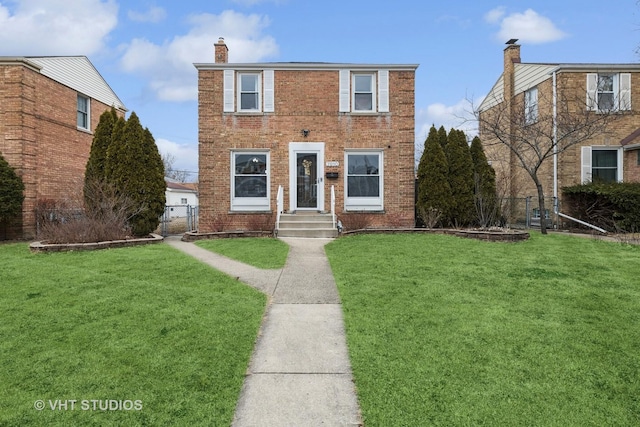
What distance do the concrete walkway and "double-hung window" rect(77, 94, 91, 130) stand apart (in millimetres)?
14007

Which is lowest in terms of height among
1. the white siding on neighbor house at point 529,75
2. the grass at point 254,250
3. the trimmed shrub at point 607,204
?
the grass at point 254,250

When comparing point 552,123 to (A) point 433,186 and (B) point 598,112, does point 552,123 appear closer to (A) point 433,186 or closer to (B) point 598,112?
(B) point 598,112

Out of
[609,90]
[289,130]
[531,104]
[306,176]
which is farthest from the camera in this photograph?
[531,104]

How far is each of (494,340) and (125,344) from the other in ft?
11.7

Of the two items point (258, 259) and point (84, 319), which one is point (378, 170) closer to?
point (258, 259)

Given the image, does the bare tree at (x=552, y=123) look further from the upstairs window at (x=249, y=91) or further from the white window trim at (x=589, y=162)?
the upstairs window at (x=249, y=91)

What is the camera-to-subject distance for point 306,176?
14141 mm

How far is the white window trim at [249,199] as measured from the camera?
13844 millimetres

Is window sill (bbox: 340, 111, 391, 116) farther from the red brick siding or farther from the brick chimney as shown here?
the brick chimney

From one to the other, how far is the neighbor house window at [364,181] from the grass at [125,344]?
8.03 meters

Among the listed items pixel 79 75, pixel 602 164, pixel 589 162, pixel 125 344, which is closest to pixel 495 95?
pixel 589 162

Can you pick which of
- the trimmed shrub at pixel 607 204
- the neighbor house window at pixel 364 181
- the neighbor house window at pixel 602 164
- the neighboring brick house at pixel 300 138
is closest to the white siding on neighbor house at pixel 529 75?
the neighbor house window at pixel 602 164

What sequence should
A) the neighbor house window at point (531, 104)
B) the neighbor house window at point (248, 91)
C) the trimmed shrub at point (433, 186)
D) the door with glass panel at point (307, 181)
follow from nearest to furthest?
the trimmed shrub at point (433, 186), the neighbor house window at point (248, 91), the door with glass panel at point (307, 181), the neighbor house window at point (531, 104)

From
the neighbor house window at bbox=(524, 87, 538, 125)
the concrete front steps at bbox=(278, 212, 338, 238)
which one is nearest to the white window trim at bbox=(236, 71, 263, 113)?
the concrete front steps at bbox=(278, 212, 338, 238)
